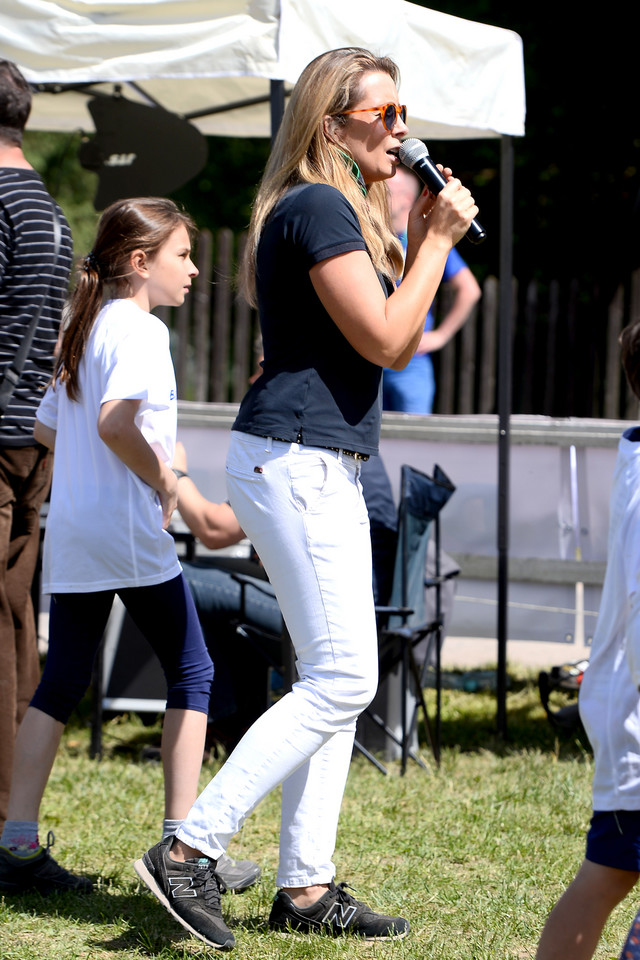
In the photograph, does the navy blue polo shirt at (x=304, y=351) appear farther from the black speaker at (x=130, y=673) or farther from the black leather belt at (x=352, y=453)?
the black speaker at (x=130, y=673)

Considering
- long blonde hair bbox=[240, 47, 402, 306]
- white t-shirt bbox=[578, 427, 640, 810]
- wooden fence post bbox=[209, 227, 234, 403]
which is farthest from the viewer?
wooden fence post bbox=[209, 227, 234, 403]

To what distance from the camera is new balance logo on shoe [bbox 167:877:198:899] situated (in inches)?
95.0

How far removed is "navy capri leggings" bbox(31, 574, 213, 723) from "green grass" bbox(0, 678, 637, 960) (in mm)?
500

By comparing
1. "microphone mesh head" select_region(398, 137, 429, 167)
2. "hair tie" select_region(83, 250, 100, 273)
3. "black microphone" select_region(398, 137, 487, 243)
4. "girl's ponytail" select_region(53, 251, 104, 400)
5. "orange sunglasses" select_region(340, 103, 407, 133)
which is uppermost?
"orange sunglasses" select_region(340, 103, 407, 133)

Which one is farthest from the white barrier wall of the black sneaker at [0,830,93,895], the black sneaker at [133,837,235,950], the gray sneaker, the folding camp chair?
the black sneaker at [133,837,235,950]

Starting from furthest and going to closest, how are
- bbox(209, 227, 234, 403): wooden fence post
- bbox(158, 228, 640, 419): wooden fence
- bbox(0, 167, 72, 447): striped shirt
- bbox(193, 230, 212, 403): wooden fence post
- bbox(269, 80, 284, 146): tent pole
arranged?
bbox(193, 230, 212, 403): wooden fence post
bbox(209, 227, 234, 403): wooden fence post
bbox(158, 228, 640, 419): wooden fence
bbox(269, 80, 284, 146): tent pole
bbox(0, 167, 72, 447): striped shirt

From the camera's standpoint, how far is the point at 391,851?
10.8 feet

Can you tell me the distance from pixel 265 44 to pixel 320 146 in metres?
1.36

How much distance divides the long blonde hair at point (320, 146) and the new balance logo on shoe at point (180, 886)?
1355 mm

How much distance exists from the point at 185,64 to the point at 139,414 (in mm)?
1532

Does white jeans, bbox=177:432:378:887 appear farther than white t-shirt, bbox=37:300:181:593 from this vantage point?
No

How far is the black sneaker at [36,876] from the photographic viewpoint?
9.36 feet

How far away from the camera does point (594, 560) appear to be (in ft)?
16.6

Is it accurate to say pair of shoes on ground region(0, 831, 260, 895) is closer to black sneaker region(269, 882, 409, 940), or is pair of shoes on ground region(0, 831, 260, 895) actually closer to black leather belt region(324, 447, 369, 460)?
black sneaker region(269, 882, 409, 940)
